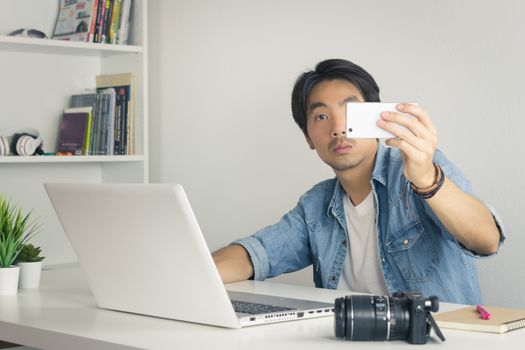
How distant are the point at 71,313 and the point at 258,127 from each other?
1635 millimetres

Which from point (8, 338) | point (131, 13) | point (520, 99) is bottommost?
point (8, 338)

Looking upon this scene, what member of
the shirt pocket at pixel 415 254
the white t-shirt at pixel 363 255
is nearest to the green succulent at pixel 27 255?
the white t-shirt at pixel 363 255

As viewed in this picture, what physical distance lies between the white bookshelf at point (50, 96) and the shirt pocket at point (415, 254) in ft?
5.39

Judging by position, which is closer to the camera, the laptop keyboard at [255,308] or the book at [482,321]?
the book at [482,321]

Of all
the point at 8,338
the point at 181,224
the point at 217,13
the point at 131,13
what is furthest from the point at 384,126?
the point at 131,13

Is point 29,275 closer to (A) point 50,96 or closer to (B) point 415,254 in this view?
(B) point 415,254

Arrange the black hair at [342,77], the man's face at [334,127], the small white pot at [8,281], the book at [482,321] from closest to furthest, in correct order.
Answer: the book at [482,321] < the small white pot at [8,281] < the man's face at [334,127] < the black hair at [342,77]

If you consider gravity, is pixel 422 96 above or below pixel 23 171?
above

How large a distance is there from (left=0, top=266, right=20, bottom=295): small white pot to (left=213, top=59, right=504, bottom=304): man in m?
0.49

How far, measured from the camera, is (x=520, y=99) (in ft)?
8.46

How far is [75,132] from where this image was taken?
3598 mm

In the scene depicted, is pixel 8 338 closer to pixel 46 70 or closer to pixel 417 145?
pixel 417 145

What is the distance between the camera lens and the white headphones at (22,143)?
3.31 meters

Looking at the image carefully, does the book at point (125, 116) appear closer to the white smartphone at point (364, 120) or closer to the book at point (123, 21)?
the book at point (123, 21)
